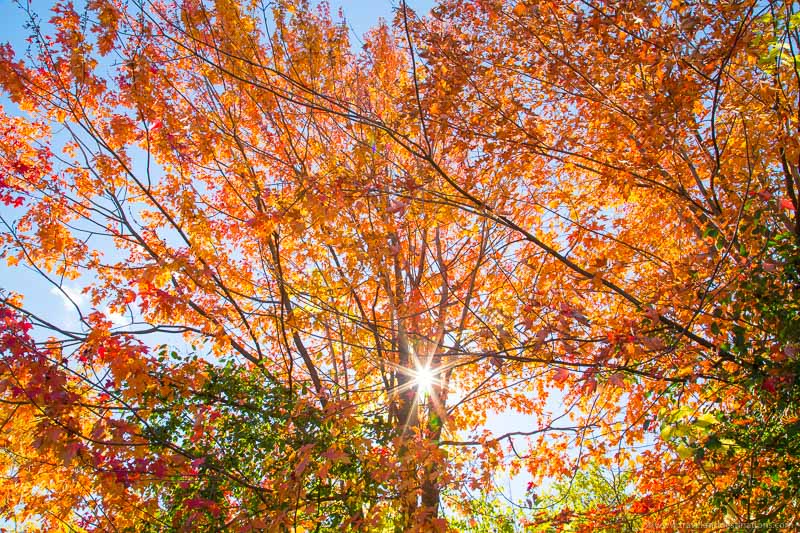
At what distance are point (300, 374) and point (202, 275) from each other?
2.86 metres

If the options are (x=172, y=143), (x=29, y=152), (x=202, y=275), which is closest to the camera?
(x=202, y=275)

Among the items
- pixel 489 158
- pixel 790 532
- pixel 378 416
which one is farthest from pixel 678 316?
pixel 378 416

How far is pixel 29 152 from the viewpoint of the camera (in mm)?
5254

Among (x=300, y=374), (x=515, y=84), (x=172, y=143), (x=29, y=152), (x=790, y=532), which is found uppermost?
(x=515, y=84)

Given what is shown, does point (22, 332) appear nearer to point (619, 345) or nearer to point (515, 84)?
point (619, 345)

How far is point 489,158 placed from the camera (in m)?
3.97

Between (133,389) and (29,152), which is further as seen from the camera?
(29,152)

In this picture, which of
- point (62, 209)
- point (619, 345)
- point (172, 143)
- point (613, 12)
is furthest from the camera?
point (62, 209)

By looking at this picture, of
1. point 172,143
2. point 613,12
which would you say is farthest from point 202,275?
point 613,12

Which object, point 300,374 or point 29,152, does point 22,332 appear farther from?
point 300,374

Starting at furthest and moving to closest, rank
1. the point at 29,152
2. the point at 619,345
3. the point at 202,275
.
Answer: the point at 29,152, the point at 202,275, the point at 619,345

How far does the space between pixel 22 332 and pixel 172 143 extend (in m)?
2.12

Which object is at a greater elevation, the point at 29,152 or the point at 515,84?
the point at 515,84

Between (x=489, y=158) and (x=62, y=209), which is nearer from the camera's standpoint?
(x=489, y=158)
